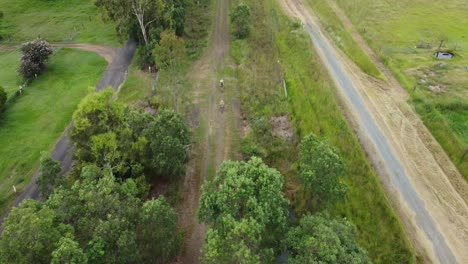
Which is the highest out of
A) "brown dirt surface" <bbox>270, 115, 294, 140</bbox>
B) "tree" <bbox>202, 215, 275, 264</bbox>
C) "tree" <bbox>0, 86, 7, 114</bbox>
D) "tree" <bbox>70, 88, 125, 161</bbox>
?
"tree" <bbox>70, 88, 125, 161</bbox>

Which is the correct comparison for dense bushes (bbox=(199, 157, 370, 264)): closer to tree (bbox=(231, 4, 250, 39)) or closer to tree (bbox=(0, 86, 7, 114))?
tree (bbox=(0, 86, 7, 114))

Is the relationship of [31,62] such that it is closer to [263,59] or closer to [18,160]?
[18,160]

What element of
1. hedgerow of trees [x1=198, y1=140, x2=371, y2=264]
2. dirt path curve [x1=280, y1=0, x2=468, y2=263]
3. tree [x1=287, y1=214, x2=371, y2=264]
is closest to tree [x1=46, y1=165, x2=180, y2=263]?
hedgerow of trees [x1=198, y1=140, x2=371, y2=264]

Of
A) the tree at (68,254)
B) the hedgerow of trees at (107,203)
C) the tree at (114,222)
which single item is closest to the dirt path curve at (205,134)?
the hedgerow of trees at (107,203)

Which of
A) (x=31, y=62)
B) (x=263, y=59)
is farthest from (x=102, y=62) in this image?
(x=263, y=59)

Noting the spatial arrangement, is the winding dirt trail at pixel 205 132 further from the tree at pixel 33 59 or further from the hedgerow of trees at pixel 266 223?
the tree at pixel 33 59
